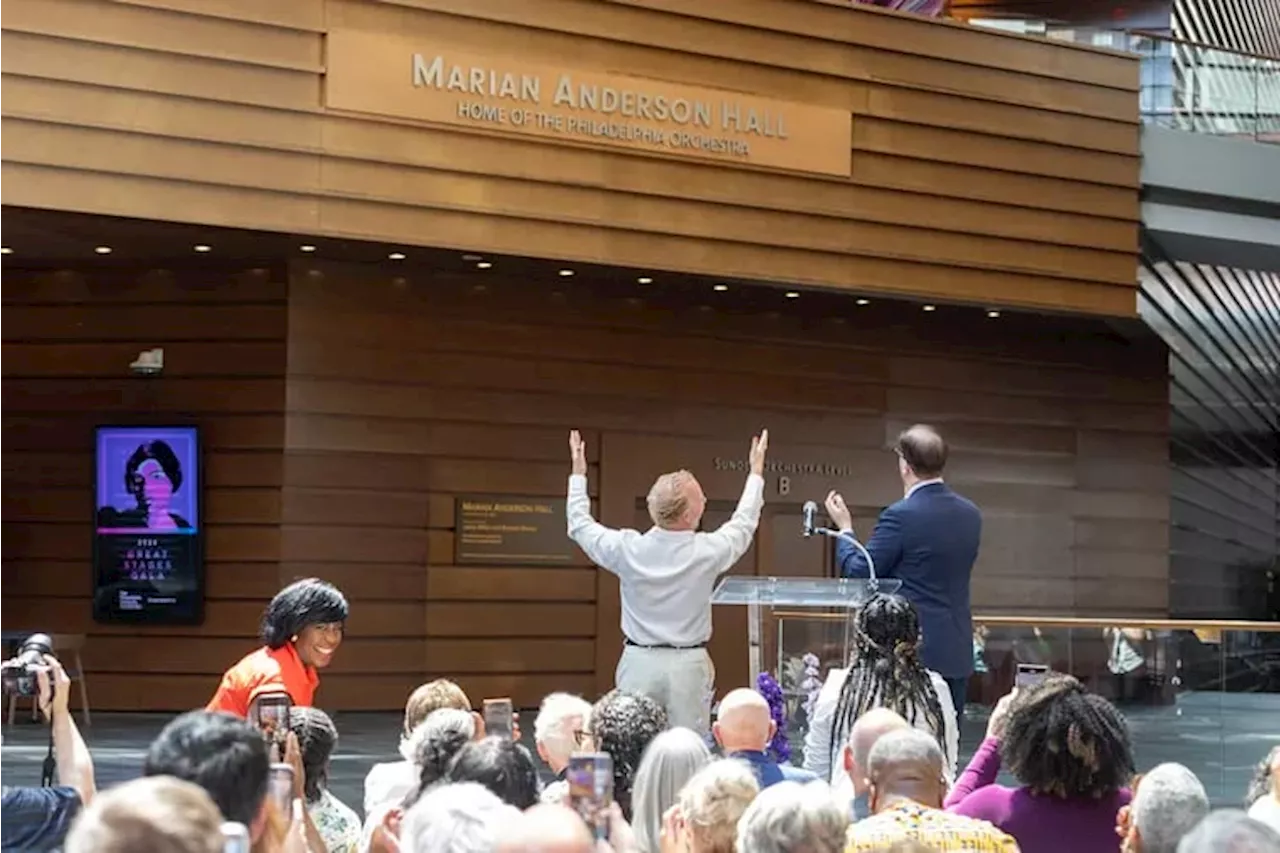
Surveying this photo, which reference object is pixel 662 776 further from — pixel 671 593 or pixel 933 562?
pixel 933 562

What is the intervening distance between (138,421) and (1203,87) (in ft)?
29.2

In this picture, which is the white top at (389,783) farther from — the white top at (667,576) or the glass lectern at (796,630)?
the glass lectern at (796,630)

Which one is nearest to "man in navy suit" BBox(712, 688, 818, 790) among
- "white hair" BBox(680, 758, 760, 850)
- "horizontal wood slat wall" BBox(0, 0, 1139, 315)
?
"white hair" BBox(680, 758, 760, 850)

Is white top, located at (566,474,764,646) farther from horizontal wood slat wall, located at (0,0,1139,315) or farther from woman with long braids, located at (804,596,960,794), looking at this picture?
horizontal wood slat wall, located at (0,0,1139,315)

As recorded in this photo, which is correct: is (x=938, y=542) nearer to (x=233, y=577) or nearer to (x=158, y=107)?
(x=158, y=107)

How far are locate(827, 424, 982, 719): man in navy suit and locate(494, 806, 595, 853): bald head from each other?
3845 mm

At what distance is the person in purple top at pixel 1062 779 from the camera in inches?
→ 168

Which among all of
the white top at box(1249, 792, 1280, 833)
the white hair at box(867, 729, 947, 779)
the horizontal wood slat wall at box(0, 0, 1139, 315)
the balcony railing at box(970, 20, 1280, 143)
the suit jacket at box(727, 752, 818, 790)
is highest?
the balcony railing at box(970, 20, 1280, 143)

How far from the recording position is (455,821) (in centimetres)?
332

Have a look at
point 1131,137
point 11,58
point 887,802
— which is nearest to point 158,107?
point 11,58

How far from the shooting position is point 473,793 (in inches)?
134

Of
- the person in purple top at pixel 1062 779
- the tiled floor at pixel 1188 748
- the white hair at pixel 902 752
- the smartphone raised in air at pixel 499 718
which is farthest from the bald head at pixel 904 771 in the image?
the tiled floor at pixel 1188 748

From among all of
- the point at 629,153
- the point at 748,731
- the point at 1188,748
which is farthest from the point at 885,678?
the point at 629,153

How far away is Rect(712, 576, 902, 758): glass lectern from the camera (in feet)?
21.9
